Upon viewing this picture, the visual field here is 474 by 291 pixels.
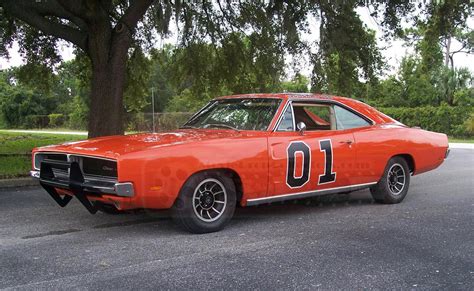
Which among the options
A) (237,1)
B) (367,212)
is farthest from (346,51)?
(367,212)

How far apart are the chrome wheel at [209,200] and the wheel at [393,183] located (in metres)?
2.60

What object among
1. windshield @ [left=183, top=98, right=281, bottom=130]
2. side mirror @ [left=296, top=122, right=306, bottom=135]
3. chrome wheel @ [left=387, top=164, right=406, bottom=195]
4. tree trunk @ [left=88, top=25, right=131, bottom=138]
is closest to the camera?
side mirror @ [left=296, top=122, right=306, bottom=135]

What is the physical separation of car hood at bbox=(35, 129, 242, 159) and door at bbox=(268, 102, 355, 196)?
22.3 inches

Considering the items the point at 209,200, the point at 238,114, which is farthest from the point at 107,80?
the point at 209,200

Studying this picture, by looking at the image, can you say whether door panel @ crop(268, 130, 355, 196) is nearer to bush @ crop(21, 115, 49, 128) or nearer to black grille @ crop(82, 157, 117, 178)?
black grille @ crop(82, 157, 117, 178)

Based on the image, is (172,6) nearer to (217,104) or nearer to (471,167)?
(217,104)

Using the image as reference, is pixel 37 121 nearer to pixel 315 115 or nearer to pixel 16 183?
pixel 16 183

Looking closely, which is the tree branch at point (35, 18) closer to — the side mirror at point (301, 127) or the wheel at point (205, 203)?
the side mirror at point (301, 127)

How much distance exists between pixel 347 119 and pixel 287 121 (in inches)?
43.4

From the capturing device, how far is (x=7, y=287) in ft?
12.1

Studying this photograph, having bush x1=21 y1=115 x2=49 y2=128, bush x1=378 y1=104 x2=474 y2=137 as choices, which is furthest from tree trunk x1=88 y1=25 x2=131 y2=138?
bush x1=21 y1=115 x2=49 y2=128

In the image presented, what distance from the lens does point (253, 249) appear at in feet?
15.4

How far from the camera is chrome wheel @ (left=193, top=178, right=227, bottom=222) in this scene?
5.21 metres

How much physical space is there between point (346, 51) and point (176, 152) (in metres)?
8.92
